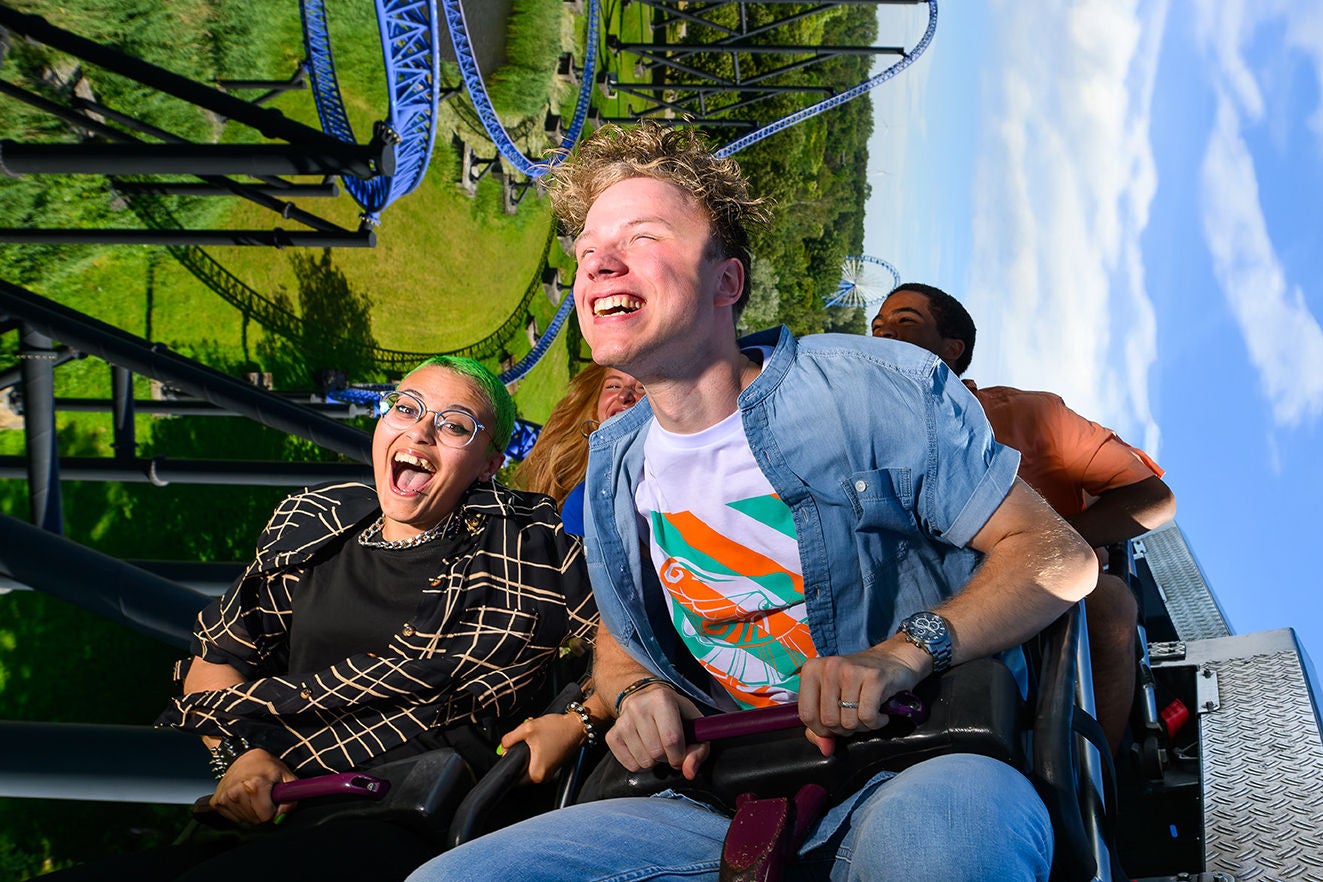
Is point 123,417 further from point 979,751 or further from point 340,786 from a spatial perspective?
point 979,751

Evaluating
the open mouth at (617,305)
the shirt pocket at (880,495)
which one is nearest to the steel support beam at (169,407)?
the open mouth at (617,305)

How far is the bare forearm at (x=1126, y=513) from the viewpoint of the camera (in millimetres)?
3084

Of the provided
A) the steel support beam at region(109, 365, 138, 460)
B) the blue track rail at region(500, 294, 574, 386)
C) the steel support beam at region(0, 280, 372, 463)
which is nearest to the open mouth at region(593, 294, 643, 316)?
the steel support beam at region(0, 280, 372, 463)

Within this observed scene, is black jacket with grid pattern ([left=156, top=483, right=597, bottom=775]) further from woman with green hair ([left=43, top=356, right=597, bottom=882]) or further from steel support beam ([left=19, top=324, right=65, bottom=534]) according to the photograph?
steel support beam ([left=19, top=324, right=65, bottom=534])

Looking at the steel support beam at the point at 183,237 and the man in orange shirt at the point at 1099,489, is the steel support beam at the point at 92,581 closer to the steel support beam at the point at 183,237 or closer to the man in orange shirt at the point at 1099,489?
the man in orange shirt at the point at 1099,489

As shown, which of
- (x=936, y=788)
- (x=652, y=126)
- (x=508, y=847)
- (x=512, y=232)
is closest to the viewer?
(x=936, y=788)

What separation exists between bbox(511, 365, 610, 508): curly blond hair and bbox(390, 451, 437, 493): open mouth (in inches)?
37.8

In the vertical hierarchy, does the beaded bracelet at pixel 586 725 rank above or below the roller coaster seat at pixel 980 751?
below

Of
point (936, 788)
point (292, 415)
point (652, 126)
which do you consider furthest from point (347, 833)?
point (292, 415)

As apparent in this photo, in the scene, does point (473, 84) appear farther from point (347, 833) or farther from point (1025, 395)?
point (347, 833)

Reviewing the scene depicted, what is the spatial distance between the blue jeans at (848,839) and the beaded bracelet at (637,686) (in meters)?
0.24

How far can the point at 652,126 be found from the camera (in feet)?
6.91

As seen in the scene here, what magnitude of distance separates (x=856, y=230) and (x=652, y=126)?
5077 cm

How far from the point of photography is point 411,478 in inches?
97.9
